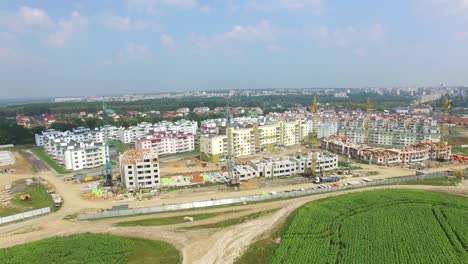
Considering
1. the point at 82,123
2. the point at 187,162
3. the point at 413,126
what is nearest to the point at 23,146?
the point at 82,123

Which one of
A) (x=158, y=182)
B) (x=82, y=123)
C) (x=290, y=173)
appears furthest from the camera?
(x=82, y=123)

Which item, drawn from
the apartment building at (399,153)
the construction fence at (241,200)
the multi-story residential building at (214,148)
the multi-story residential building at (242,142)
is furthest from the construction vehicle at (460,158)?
the multi-story residential building at (214,148)

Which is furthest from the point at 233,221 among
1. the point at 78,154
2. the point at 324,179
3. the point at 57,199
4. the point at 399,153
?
the point at 399,153

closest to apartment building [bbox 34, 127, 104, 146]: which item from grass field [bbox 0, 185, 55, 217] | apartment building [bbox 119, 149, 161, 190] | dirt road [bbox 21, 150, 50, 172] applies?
dirt road [bbox 21, 150, 50, 172]

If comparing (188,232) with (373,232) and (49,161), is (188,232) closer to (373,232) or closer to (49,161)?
(373,232)

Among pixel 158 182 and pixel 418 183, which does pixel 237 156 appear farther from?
pixel 418 183

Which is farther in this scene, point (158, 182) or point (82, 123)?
point (82, 123)
